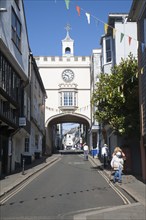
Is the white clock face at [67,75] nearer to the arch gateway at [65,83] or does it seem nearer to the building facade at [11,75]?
the arch gateway at [65,83]

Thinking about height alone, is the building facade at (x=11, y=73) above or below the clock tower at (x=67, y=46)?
below

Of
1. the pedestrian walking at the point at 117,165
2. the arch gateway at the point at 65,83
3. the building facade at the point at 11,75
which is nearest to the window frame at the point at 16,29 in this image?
the building facade at the point at 11,75

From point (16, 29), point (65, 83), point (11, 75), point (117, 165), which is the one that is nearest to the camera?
point (117, 165)

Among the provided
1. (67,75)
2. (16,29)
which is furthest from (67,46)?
(16,29)

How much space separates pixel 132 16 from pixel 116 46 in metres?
9.16

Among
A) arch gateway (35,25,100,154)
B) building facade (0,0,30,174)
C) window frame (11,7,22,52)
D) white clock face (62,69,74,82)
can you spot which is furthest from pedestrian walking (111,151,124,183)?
white clock face (62,69,74,82)

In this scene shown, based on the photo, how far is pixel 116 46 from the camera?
2650 centimetres

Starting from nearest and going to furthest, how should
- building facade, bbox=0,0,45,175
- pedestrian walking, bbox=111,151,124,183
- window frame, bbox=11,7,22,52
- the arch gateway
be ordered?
1. pedestrian walking, bbox=111,151,124,183
2. building facade, bbox=0,0,45,175
3. window frame, bbox=11,7,22,52
4. the arch gateway

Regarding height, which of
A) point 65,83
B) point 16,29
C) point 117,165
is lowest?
point 117,165

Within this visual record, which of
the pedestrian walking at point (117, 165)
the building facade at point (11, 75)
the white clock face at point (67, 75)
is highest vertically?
the white clock face at point (67, 75)

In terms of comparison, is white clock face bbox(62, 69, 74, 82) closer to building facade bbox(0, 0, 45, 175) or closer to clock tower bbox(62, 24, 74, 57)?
clock tower bbox(62, 24, 74, 57)

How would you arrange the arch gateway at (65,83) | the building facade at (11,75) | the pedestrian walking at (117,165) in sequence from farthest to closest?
the arch gateway at (65,83), the building facade at (11,75), the pedestrian walking at (117,165)

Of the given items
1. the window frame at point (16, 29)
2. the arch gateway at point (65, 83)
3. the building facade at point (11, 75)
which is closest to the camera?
the building facade at point (11, 75)

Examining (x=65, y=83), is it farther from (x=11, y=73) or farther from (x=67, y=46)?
(x=11, y=73)
